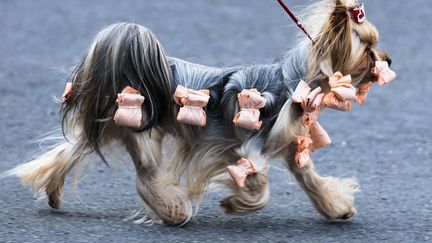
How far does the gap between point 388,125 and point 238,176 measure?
9.82 ft

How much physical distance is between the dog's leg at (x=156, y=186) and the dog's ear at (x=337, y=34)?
89cm

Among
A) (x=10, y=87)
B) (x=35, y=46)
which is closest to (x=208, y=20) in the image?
(x=35, y=46)

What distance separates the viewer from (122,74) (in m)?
4.68

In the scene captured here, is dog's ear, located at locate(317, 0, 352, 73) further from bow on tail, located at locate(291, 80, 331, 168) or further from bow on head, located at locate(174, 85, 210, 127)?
bow on head, located at locate(174, 85, 210, 127)

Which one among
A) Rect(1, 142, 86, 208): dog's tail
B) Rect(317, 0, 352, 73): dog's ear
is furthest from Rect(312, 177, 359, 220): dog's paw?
Rect(1, 142, 86, 208): dog's tail

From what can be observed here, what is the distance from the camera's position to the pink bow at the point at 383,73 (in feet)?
15.6

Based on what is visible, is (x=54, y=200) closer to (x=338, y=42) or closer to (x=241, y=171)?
(x=241, y=171)

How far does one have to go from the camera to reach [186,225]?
492cm

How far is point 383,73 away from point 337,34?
11.8 inches

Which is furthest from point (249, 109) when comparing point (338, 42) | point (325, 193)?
point (325, 193)

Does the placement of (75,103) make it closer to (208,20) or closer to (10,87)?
(10,87)

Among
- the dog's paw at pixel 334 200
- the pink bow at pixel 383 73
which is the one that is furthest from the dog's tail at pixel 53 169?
the pink bow at pixel 383 73

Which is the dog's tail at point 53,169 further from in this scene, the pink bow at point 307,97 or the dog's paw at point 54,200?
the pink bow at point 307,97

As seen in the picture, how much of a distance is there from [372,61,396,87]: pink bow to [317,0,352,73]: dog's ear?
178 mm
